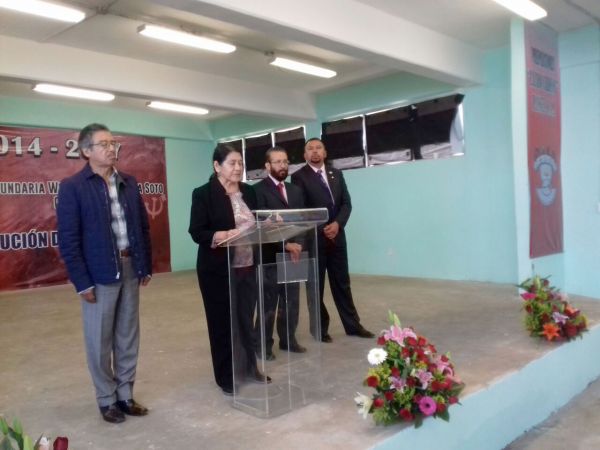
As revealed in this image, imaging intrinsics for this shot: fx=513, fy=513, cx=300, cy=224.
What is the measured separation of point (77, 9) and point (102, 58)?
1.49 metres

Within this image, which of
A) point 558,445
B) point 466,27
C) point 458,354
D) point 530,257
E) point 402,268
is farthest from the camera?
point 402,268

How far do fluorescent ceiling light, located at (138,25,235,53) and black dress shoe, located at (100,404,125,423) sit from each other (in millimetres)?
3577

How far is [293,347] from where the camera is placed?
2.40m

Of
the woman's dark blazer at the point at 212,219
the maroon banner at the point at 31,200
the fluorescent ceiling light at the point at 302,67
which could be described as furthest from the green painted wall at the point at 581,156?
the maroon banner at the point at 31,200

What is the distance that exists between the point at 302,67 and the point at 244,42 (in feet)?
3.02

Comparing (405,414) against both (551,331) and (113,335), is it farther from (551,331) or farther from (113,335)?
(551,331)

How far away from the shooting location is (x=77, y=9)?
4.35 metres

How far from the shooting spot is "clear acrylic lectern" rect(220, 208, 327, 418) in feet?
7.51

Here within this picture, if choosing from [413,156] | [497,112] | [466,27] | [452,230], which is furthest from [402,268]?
[466,27]

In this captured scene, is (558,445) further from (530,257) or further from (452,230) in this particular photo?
(452,230)

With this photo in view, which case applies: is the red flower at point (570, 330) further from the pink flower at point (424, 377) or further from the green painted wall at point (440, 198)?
the green painted wall at point (440, 198)

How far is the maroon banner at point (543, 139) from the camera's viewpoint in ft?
15.6

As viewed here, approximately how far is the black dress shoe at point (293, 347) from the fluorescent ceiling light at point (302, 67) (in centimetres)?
423

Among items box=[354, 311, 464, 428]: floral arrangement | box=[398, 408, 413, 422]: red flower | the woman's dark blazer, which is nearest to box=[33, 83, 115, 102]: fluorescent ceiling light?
the woman's dark blazer
